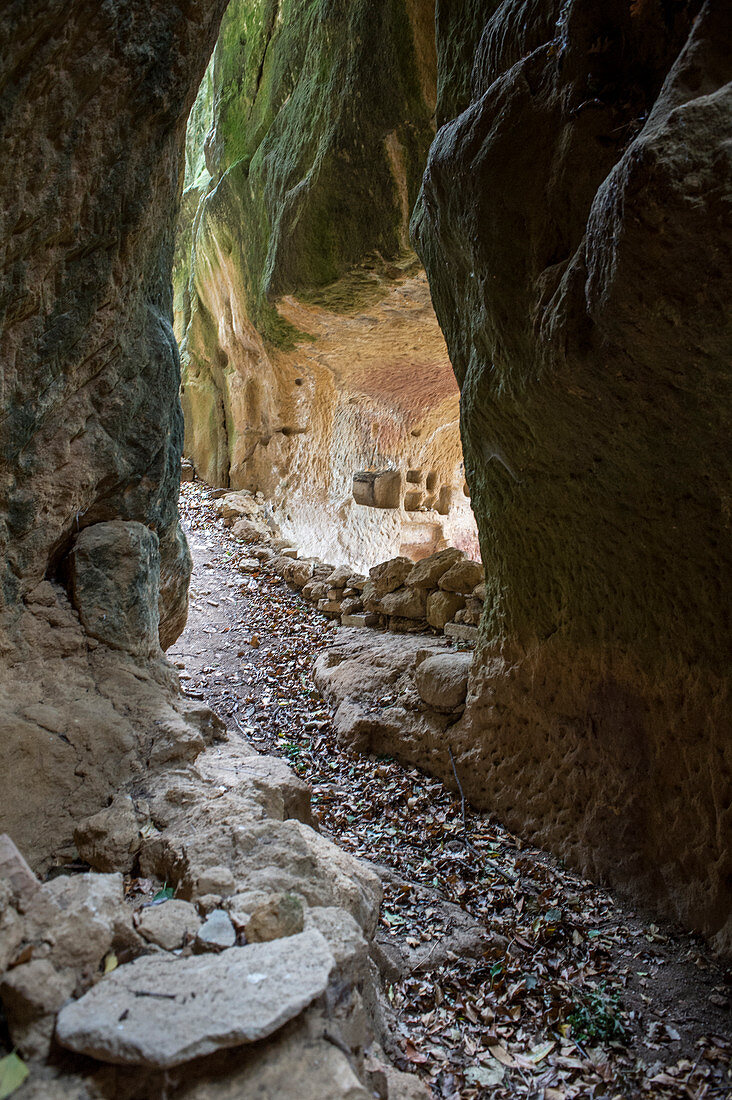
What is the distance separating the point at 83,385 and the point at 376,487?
26.2 ft

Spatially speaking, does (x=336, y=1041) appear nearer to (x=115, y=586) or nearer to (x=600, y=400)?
(x=115, y=586)

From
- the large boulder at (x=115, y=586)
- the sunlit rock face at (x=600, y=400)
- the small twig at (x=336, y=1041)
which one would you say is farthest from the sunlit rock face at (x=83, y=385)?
the sunlit rock face at (x=600, y=400)

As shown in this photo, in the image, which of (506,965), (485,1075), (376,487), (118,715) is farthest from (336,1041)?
(376,487)

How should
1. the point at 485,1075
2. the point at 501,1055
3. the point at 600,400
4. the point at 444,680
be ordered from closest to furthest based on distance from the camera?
the point at 485,1075
the point at 501,1055
the point at 600,400
the point at 444,680

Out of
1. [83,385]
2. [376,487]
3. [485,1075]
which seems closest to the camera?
[485,1075]

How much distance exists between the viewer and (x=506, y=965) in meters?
3.09

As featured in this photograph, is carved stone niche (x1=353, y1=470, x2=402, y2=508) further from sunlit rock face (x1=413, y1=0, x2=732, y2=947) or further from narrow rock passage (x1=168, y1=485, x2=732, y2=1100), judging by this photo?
sunlit rock face (x1=413, y1=0, x2=732, y2=947)

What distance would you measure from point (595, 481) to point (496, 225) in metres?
1.47

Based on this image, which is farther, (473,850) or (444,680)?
(444,680)

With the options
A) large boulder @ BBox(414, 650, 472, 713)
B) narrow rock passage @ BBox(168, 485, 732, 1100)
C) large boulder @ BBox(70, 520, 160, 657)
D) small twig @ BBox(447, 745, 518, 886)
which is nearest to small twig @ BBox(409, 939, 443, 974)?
narrow rock passage @ BBox(168, 485, 732, 1100)

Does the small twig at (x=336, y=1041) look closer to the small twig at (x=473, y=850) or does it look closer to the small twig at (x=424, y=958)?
the small twig at (x=424, y=958)

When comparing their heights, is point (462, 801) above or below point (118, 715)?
below

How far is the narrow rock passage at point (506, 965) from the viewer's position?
8.10 feet

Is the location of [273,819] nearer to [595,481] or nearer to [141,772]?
[141,772]
